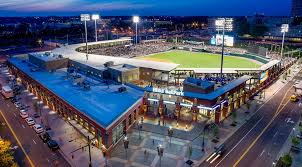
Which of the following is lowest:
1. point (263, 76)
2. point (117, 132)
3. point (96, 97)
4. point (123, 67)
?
point (117, 132)

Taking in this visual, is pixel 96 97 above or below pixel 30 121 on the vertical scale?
above

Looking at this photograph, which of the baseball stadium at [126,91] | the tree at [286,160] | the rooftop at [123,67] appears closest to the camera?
the tree at [286,160]

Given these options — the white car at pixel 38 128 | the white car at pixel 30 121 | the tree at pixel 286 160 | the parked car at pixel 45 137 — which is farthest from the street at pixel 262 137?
the white car at pixel 30 121

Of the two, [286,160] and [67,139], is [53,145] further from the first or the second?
[286,160]

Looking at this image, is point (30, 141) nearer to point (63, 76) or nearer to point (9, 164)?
point (9, 164)

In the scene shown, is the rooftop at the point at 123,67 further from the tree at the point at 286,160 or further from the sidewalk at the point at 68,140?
the tree at the point at 286,160

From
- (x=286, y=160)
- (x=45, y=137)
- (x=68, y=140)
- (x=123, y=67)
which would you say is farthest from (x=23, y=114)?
(x=286, y=160)

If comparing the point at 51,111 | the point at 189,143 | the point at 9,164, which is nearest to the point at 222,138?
the point at 189,143
